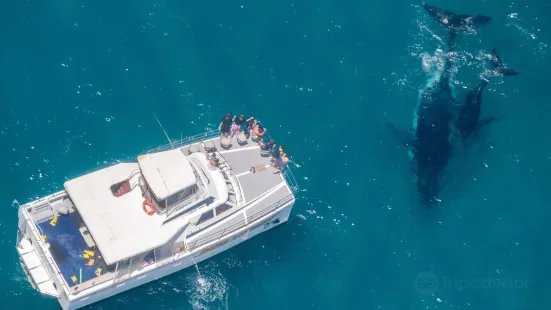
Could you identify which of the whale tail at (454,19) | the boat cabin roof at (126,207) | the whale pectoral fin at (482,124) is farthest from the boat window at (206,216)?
→ the whale tail at (454,19)

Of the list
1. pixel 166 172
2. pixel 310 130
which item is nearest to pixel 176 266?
pixel 166 172

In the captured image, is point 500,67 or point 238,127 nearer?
point 238,127

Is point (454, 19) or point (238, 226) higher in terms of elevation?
point (454, 19)

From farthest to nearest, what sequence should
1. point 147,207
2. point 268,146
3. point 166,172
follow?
1. point 268,146
2. point 147,207
3. point 166,172

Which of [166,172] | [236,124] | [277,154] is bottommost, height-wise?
[277,154]

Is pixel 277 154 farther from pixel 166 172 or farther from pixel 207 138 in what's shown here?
pixel 166 172

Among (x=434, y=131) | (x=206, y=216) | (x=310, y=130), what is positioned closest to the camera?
(x=206, y=216)

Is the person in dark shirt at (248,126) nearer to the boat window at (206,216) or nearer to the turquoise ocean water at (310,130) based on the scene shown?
the turquoise ocean water at (310,130)

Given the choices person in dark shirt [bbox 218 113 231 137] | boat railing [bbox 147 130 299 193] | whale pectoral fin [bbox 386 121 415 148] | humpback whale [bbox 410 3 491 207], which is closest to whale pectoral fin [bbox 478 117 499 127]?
humpback whale [bbox 410 3 491 207]
